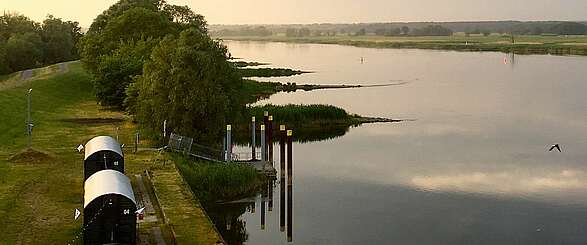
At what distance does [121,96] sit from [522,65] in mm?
101230

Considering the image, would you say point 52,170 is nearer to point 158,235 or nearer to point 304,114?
point 158,235

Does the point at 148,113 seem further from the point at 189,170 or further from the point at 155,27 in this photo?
the point at 155,27

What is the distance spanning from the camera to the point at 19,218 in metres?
23.6

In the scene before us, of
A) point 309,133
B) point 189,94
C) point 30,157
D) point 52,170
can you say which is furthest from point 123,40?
point 52,170

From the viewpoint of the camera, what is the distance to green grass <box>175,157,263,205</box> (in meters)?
33.7

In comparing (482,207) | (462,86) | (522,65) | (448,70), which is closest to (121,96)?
(482,207)

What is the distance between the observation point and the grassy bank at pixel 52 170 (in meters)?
22.7

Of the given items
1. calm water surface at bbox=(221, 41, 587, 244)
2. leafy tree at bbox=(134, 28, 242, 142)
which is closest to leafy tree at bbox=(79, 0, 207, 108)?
leafy tree at bbox=(134, 28, 242, 142)

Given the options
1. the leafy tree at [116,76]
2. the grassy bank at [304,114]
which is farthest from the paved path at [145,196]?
the leafy tree at [116,76]

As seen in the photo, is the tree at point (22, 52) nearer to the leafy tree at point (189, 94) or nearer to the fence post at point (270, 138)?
the leafy tree at point (189, 94)

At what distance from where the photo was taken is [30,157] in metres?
33.8

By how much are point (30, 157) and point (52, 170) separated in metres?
2.87

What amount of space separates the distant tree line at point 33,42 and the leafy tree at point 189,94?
2072 inches

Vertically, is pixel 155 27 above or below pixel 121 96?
above
